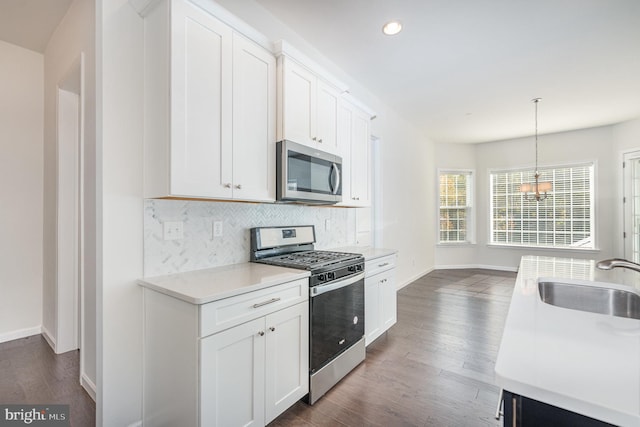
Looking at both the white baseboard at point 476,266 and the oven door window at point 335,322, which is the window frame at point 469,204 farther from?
the oven door window at point 335,322

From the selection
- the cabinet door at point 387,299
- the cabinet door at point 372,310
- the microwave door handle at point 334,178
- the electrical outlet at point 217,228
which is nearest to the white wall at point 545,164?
the cabinet door at point 387,299

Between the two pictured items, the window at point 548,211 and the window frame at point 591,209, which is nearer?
the window frame at point 591,209

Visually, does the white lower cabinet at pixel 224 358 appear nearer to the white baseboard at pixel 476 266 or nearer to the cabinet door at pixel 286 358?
the cabinet door at pixel 286 358

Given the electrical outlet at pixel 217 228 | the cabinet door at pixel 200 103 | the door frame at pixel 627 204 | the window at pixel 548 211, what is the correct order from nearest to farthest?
1. the cabinet door at pixel 200 103
2. the electrical outlet at pixel 217 228
3. the door frame at pixel 627 204
4. the window at pixel 548 211

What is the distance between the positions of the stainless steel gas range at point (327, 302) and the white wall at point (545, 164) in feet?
16.7

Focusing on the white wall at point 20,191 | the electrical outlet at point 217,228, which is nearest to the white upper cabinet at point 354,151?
the electrical outlet at point 217,228

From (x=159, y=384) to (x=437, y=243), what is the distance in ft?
20.8

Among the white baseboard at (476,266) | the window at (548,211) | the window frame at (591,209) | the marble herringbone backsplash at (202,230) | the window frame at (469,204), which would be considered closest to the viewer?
the marble herringbone backsplash at (202,230)

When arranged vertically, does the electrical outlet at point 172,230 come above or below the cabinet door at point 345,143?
below

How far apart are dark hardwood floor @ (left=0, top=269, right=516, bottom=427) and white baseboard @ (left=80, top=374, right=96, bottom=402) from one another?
3 cm

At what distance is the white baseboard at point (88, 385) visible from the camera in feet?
6.63

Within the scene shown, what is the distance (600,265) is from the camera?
1.42 m

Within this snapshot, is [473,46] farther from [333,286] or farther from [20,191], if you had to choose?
[20,191]

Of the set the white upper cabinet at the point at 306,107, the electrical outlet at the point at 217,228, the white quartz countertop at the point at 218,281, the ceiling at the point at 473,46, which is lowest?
the white quartz countertop at the point at 218,281
